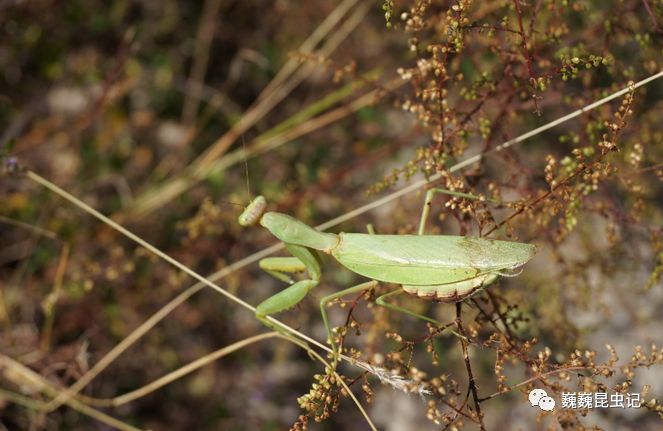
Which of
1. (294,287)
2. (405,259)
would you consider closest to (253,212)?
(294,287)

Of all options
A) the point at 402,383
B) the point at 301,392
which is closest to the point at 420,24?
the point at 402,383

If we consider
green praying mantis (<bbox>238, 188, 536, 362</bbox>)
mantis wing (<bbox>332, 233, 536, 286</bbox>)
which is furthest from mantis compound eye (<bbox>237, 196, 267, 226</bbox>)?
mantis wing (<bbox>332, 233, 536, 286</bbox>)

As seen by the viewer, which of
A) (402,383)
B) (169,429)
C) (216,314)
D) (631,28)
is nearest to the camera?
(402,383)

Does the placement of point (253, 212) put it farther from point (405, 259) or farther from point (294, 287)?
point (405, 259)

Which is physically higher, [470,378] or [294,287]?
[294,287]

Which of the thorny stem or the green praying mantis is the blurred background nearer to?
the green praying mantis

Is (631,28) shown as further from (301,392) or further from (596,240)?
(301,392)

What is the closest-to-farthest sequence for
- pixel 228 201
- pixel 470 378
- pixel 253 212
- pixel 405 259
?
pixel 470 378
pixel 405 259
pixel 253 212
pixel 228 201
